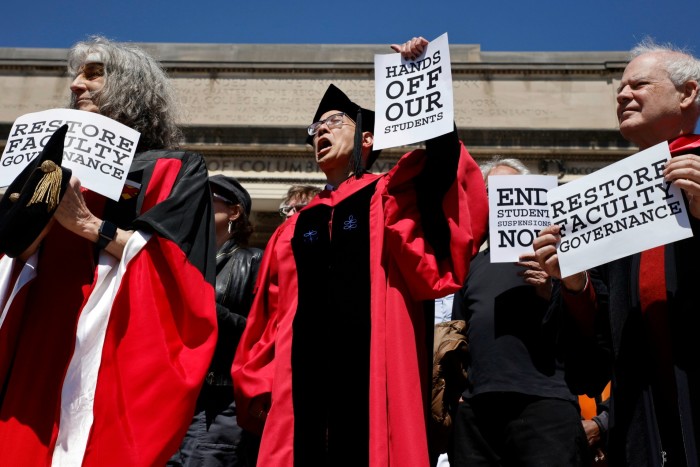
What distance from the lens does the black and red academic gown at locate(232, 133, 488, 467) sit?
2.74 m

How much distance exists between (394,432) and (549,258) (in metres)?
0.88

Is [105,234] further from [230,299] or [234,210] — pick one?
[234,210]

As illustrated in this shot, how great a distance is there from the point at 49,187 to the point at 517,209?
222 cm

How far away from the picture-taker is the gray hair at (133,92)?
3152 mm

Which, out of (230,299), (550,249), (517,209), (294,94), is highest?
(294,94)

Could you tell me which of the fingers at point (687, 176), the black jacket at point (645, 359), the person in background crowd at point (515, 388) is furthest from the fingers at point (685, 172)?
the person in background crowd at point (515, 388)

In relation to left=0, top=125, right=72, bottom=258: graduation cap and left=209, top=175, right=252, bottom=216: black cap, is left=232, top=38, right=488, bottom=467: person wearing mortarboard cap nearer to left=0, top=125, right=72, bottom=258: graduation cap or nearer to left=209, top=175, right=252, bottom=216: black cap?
left=0, top=125, right=72, bottom=258: graduation cap

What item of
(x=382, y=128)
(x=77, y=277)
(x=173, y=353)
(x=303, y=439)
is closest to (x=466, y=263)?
(x=382, y=128)

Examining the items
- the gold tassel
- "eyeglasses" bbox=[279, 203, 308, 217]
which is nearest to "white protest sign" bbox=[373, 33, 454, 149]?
the gold tassel

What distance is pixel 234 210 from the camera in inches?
182

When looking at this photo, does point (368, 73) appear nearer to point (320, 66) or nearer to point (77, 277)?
point (320, 66)

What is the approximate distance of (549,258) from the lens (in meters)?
2.77

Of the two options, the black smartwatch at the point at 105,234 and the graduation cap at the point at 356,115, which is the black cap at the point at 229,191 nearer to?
the graduation cap at the point at 356,115

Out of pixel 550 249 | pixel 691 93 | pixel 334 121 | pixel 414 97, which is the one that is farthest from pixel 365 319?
pixel 691 93
